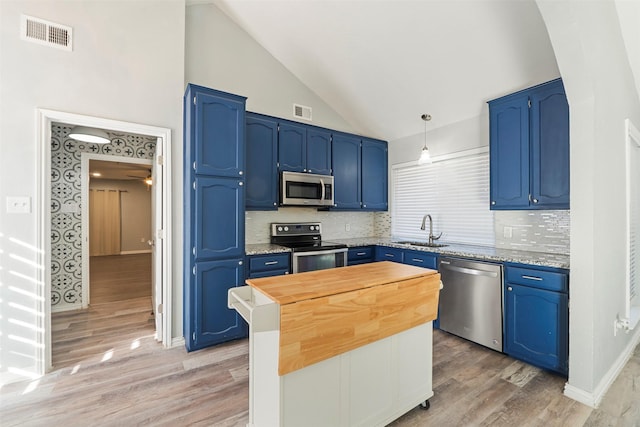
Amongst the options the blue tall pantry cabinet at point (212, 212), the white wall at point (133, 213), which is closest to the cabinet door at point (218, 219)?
the blue tall pantry cabinet at point (212, 212)

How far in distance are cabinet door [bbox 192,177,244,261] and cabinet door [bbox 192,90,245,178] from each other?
0.12 m

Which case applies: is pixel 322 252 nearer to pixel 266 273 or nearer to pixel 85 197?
pixel 266 273

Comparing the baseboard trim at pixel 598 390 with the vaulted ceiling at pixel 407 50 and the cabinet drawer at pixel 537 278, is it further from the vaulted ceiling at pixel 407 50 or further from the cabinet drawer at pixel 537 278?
the vaulted ceiling at pixel 407 50

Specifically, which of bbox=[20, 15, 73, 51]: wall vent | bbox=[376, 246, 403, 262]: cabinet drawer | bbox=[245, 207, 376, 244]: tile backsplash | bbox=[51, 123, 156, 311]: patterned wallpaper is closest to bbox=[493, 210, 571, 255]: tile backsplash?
bbox=[376, 246, 403, 262]: cabinet drawer

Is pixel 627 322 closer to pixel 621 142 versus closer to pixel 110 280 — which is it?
pixel 621 142

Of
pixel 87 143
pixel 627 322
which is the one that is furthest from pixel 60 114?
pixel 627 322

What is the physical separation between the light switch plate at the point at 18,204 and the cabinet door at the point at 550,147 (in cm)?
441

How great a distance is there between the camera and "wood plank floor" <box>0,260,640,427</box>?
5.90ft

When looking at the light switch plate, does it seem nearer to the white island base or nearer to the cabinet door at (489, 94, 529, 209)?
the white island base

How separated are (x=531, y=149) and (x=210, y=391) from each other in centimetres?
350

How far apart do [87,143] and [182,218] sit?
7.69ft

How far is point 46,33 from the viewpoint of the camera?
2.34 meters

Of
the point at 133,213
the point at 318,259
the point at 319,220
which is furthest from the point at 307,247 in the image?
the point at 133,213

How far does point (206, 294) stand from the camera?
8.93 ft
